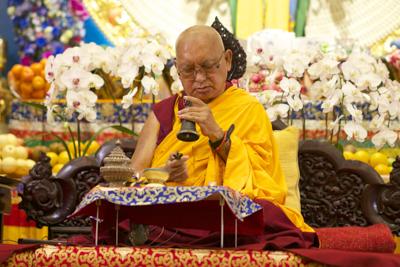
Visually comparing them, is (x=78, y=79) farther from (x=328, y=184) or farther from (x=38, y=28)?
(x=38, y=28)

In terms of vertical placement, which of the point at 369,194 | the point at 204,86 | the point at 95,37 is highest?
the point at 95,37

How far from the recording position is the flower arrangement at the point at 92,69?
563 cm

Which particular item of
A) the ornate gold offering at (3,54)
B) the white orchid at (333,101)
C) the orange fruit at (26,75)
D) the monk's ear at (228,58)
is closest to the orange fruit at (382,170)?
the white orchid at (333,101)

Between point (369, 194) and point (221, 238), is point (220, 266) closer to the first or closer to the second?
point (221, 238)

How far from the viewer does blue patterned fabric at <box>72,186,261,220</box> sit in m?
4.11

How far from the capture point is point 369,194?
5.29 meters

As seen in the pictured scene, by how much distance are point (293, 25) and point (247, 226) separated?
4.88 m

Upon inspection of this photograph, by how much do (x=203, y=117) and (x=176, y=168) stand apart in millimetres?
230

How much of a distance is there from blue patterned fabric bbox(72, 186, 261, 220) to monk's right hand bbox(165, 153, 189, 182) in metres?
0.37

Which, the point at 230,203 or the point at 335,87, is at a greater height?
the point at 335,87

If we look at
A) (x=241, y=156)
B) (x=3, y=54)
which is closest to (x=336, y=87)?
(x=241, y=156)

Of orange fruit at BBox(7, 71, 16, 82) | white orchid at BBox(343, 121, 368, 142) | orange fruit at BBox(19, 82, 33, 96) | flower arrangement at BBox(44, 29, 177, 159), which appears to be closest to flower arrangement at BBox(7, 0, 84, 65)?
orange fruit at BBox(7, 71, 16, 82)

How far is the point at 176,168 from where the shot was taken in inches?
180

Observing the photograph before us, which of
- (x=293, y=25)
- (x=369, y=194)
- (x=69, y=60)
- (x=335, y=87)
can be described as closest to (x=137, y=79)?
(x=69, y=60)
